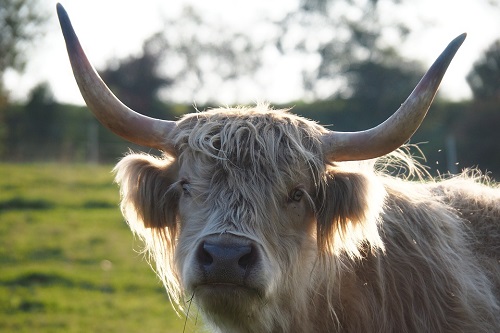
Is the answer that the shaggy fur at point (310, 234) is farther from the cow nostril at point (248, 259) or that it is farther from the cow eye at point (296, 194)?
the cow nostril at point (248, 259)

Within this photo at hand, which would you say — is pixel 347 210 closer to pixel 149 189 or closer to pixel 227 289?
pixel 227 289

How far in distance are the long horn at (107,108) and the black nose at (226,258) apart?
0.92 metres

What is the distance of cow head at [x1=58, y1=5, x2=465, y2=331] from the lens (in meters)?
3.65

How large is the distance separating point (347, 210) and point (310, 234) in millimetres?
260

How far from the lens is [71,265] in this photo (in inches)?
536

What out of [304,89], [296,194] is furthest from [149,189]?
[304,89]

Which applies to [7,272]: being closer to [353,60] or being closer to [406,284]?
[406,284]

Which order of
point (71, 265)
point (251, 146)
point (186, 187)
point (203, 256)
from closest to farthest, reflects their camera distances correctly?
1. point (203, 256)
2. point (251, 146)
3. point (186, 187)
4. point (71, 265)

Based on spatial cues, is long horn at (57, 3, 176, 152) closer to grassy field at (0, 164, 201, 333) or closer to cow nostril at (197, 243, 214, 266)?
cow nostril at (197, 243, 214, 266)

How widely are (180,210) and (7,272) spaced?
31.8 feet

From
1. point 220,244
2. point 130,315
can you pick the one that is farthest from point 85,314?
point 220,244

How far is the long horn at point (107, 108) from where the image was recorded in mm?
3957

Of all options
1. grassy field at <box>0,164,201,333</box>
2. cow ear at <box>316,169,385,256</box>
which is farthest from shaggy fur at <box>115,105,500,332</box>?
grassy field at <box>0,164,201,333</box>

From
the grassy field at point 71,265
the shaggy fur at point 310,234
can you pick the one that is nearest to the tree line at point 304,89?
the grassy field at point 71,265
